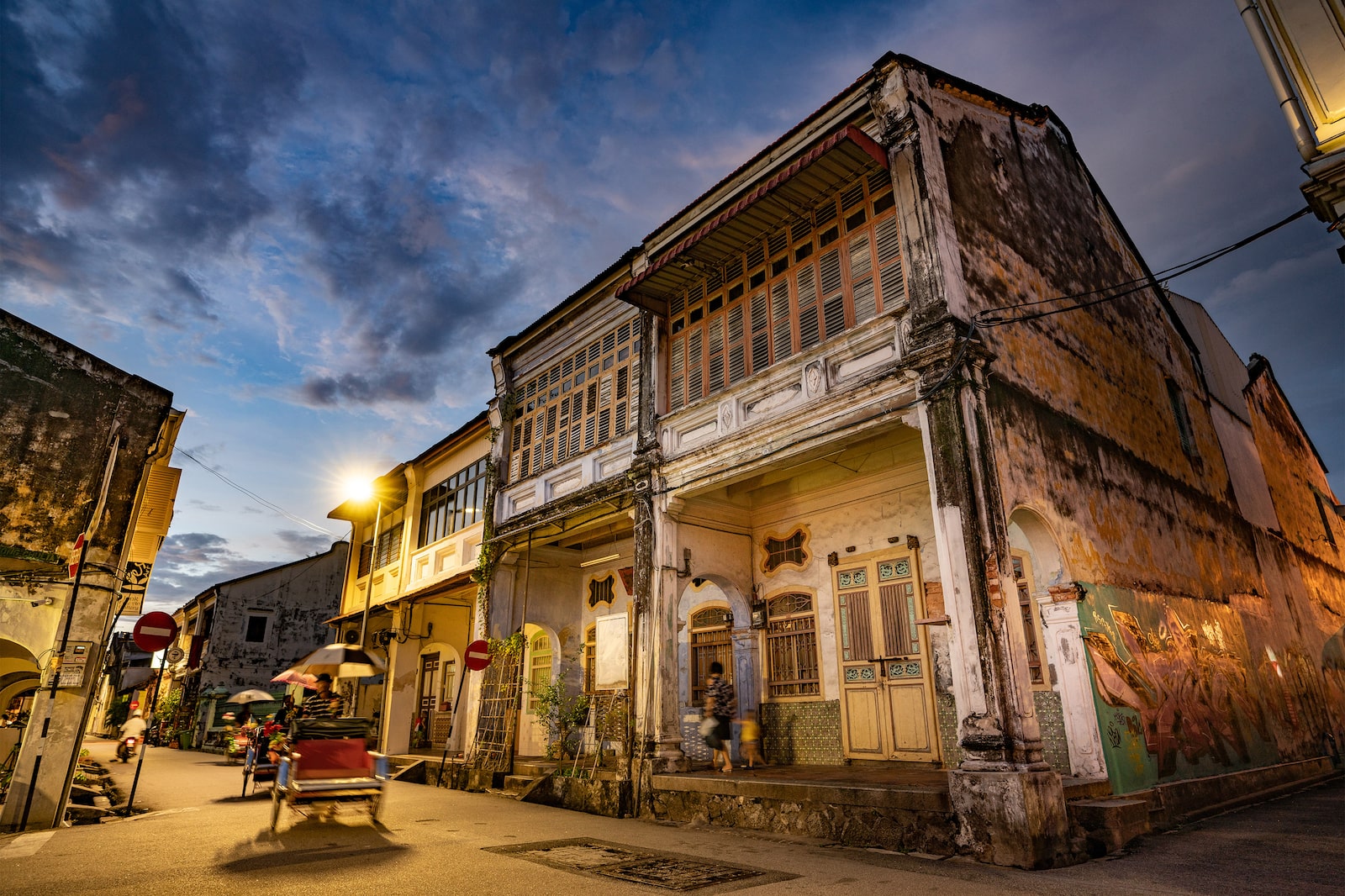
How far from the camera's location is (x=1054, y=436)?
30.4 feet

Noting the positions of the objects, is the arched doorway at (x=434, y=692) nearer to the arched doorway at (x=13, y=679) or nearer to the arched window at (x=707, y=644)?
the arched doorway at (x=13, y=679)

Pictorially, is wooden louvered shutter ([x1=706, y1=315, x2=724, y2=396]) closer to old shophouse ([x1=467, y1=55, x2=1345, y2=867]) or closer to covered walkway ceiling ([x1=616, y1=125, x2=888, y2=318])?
old shophouse ([x1=467, y1=55, x2=1345, y2=867])

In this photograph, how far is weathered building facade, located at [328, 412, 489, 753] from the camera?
17.6 meters

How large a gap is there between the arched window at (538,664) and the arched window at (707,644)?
434 cm

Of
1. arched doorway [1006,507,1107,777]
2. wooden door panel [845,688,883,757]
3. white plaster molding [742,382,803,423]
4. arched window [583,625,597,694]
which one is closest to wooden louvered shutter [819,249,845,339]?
white plaster molding [742,382,803,423]

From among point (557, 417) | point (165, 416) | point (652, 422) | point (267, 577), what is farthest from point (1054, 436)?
point (267, 577)

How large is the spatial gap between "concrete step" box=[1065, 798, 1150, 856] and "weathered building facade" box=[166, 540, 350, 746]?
1129 inches

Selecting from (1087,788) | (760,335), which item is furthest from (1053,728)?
(760,335)

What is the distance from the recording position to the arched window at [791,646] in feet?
37.8

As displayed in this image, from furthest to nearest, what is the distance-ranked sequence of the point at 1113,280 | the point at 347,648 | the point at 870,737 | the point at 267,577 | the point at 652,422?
the point at 267,577, the point at 1113,280, the point at 652,422, the point at 347,648, the point at 870,737

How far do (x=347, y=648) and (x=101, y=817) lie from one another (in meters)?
3.46

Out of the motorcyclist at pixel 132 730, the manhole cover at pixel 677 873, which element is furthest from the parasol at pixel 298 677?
the manhole cover at pixel 677 873

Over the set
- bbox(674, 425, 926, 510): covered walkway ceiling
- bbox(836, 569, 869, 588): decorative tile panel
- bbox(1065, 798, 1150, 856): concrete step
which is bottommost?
bbox(1065, 798, 1150, 856): concrete step

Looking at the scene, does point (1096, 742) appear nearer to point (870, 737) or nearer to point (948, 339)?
point (870, 737)
